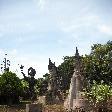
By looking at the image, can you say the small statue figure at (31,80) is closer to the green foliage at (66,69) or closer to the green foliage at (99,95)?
the green foliage at (66,69)

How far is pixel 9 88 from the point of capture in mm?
40875

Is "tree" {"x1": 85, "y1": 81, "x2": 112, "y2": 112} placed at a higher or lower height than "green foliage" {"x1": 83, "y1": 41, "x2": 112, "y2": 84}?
lower

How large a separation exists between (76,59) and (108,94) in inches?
326

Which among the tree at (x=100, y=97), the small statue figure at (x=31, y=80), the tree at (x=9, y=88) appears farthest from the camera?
the small statue figure at (x=31, y=80)

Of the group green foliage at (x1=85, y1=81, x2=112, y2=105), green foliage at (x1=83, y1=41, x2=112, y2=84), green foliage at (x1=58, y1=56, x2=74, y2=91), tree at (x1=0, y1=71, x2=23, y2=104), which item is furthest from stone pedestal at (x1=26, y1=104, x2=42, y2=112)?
green foliage at (x1=58, y1=56, x2=74, y2=91)

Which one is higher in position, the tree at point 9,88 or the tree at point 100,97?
the tree at point 9,88

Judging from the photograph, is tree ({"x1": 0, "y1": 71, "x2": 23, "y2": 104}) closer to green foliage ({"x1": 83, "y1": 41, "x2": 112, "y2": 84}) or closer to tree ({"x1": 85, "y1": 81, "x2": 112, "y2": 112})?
green foliage ({"x1": 83, "y1": 41, "x2": 112, "y2": 84})

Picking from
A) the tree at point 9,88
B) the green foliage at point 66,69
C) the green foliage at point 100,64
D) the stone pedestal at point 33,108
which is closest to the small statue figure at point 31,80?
the tree at point 9,88

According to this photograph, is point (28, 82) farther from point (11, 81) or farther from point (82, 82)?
point (82, 82)

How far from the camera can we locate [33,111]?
25078mm

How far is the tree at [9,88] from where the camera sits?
40750mm

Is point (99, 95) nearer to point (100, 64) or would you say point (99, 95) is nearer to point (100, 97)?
point (100, 97)

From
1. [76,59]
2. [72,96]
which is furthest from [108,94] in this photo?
[76,59]

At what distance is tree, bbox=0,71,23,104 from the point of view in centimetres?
4075
